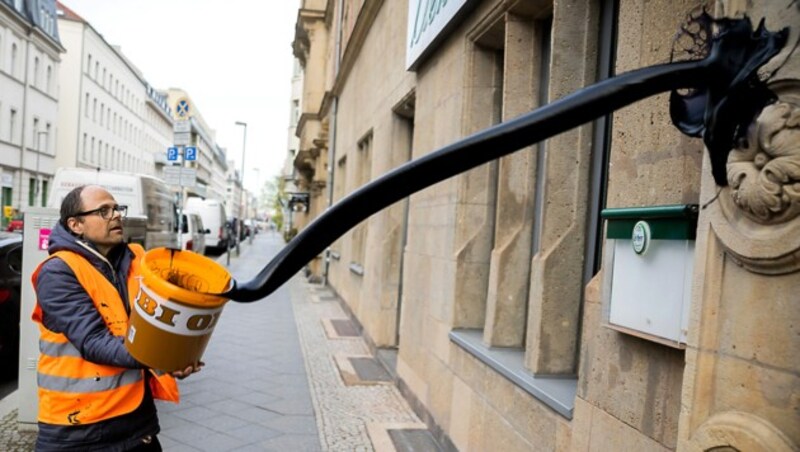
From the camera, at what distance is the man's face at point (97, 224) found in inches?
99.7

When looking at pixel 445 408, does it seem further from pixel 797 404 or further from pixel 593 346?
pixel 797 404

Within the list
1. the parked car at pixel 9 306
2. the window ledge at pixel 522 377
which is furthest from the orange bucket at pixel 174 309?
the parked car at pixel 9 306

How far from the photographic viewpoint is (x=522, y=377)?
11.0ft

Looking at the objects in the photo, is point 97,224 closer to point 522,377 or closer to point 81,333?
point 81,333

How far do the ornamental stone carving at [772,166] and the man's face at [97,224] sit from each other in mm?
2294

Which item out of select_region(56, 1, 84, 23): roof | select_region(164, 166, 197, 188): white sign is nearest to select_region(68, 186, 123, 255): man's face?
select_region(164, 166, 197, 188): white sign

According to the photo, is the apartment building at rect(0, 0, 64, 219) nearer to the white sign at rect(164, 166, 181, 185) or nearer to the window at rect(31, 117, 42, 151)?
the window at rect(31, 117, 42, 151)

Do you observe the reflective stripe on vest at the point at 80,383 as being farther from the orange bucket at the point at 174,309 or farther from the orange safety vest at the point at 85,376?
the orange bucket at the point at 174,309

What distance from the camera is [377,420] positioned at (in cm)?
551

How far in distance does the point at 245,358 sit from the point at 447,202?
416cm

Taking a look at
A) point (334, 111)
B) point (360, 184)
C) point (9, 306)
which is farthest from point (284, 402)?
point (334, 111)

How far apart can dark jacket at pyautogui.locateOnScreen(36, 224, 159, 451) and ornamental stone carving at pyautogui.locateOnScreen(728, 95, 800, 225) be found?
195 centimetres

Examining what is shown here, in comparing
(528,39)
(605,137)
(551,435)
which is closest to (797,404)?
(551,435)

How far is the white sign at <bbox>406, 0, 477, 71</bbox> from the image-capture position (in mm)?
4852
